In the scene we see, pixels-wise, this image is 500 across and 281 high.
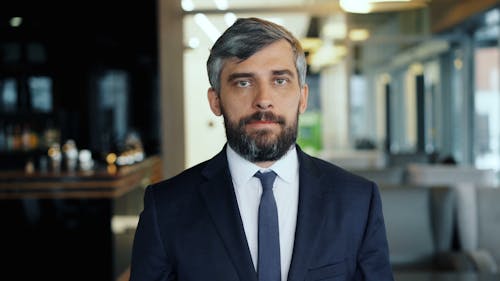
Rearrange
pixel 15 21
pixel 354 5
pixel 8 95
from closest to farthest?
pixel 354 5
pixel 15 21
pixel 8 95

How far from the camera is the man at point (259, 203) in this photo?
1.35 m

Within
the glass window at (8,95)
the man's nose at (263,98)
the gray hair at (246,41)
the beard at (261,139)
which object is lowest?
the beard at (261,139)

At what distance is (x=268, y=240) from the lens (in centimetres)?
139

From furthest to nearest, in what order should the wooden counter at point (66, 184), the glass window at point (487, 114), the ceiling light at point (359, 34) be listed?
the glass window at point (487, 114) → the ceiling light at point (359, 34) → the wooden counter at point (66, 184)

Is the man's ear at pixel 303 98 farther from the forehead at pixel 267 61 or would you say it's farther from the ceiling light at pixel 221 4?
→ the ceiling light at pixel 221 4

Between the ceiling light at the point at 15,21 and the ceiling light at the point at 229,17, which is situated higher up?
the ceiling light at the point at 15,21

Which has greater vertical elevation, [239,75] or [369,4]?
[369,4]

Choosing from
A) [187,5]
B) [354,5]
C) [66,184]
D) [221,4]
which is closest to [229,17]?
[221,4]

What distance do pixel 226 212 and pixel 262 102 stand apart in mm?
247

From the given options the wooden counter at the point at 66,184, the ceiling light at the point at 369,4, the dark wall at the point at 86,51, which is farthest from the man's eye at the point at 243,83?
the dark wall at the point at 86,51

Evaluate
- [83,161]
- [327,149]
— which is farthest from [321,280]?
[327,149]

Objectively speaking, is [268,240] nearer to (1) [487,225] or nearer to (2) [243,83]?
(2) [243,83]

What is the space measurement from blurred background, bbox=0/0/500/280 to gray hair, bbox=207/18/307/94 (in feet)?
4.80

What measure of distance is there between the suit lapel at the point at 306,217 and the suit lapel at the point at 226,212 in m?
0.09
